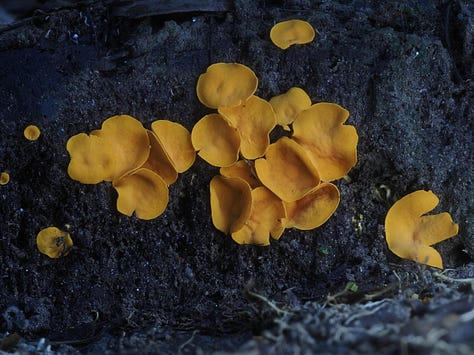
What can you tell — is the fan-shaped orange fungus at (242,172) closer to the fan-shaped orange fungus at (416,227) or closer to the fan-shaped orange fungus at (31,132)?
the fan-shaped orange fungus at (416,227)

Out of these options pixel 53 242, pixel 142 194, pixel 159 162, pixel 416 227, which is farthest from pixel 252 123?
pixel 53 242

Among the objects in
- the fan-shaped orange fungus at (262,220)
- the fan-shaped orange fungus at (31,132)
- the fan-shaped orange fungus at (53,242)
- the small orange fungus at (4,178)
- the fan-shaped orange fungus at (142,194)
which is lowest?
the fan-shaped orange fungus at (262,220)

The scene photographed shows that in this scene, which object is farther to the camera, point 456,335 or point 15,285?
point 15,285

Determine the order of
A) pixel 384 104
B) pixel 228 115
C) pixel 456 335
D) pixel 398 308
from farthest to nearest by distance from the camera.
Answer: pixel 384 104, pixel 228 115, pixel 398 308, pixel 456 335

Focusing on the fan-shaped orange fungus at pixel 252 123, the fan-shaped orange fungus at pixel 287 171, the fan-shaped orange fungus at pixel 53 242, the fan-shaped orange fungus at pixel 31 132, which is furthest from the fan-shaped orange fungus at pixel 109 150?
the fan-shaped orange fungus at pixel 287 171

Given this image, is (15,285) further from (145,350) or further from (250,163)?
(250,163)

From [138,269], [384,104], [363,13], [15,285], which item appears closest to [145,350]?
[138,269]

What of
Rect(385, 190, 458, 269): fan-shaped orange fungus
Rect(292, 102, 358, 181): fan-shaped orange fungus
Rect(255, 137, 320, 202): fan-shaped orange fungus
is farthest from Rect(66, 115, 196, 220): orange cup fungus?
Rect(385, 190, 458, 269): fan-shaped orange fungus
